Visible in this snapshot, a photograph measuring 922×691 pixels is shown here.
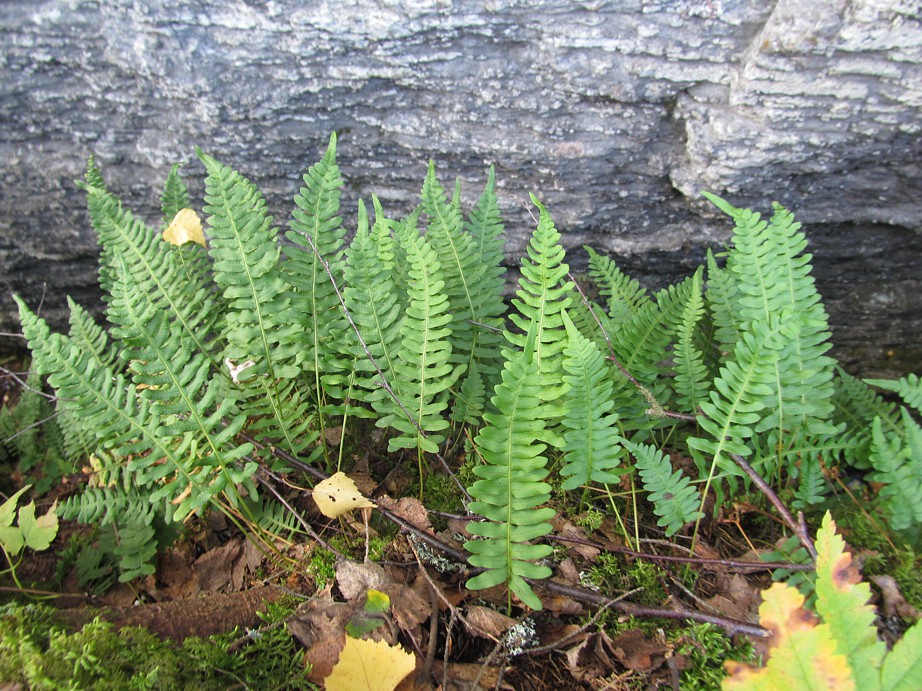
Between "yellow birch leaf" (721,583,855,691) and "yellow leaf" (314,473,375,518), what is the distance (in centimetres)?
115

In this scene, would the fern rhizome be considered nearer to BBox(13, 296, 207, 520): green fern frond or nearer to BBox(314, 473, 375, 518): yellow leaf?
BBox(13, 296, 207, 520): green fern frond

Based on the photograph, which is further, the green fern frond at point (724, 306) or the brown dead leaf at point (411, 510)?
the green fern frond at point (724, 306)

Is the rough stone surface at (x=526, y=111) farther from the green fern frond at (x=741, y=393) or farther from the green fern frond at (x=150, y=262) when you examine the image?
the green fern frond at (x=741, y=393)

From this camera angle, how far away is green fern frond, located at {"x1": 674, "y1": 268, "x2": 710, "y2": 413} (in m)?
2.46

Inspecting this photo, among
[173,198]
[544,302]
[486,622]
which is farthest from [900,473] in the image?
[173,198]

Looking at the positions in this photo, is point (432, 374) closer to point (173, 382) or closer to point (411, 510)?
point (411, 510)

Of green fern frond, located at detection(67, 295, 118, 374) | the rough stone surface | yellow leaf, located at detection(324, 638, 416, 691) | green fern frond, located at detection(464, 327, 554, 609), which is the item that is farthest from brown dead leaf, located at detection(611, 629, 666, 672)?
green fern frond, located at detection(67, 295, 118, 374)

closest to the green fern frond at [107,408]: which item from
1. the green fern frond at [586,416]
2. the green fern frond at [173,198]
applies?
the green fern frond at [173,198]

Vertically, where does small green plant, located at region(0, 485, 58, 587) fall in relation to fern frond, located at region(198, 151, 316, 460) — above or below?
below

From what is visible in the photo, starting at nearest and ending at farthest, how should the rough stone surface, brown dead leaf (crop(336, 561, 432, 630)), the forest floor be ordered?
the forest floor < brown dead leaf (crop(336, 561, 432, 630)) < the rough stone surface

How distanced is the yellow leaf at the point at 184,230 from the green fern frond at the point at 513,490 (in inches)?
63.4

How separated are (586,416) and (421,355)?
598mm

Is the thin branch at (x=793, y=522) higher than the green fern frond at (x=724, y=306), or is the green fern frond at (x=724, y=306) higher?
the green fern frond at (x=724, y=306)

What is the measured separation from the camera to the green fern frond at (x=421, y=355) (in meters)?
2.21
